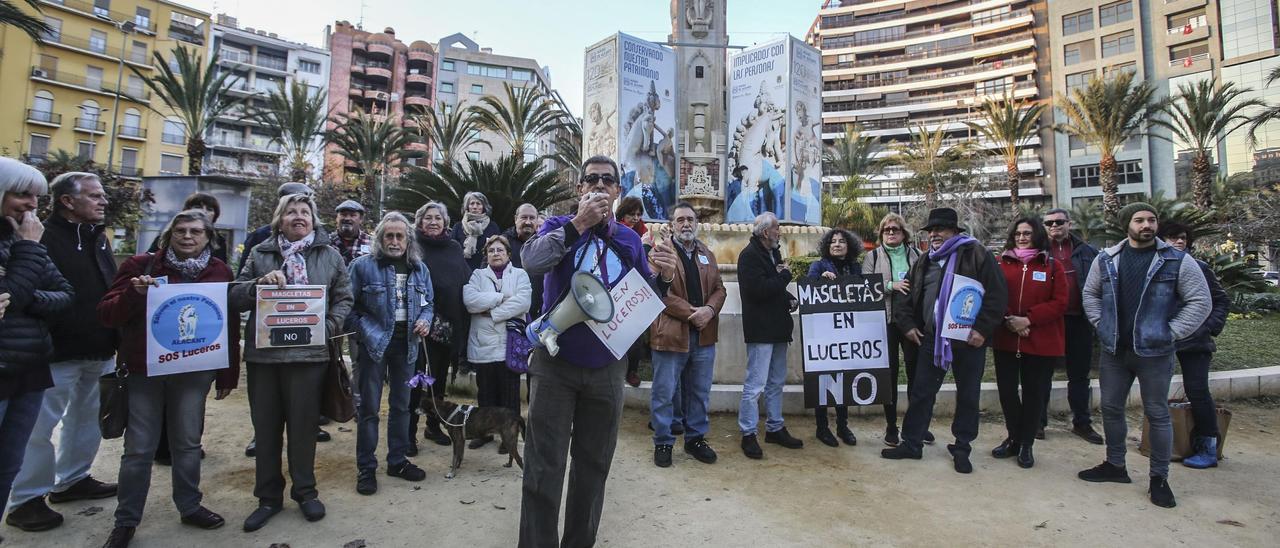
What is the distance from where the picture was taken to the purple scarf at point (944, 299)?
14.1ft

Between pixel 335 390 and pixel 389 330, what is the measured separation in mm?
537

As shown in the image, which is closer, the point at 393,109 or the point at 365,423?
the point at 365,423

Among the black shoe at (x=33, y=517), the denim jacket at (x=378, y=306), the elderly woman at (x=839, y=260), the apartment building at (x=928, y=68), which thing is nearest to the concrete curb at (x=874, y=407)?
the elderly woman at (x=839, y=260)

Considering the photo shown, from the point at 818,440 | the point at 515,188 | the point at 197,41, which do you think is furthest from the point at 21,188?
the point at 197,41

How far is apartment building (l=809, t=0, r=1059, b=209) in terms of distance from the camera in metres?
56.9

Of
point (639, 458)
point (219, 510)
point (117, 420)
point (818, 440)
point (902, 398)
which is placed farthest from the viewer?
point (902, 398)

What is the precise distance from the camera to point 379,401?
3717 mm

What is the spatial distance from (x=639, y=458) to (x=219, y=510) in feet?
8.77

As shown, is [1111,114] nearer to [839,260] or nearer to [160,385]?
[839,260]

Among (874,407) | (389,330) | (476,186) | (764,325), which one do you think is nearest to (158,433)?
(389,330)

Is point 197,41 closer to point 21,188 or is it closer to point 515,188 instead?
point 515,188

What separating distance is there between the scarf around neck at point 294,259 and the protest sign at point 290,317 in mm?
100

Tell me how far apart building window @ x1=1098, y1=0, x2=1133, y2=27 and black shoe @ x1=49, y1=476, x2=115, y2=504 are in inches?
2714

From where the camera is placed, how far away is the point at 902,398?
18.2 feet
